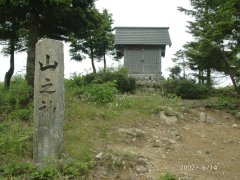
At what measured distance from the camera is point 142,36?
24.1 m

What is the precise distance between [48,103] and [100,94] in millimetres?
4582

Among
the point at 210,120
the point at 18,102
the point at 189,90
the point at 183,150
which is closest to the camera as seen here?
the point at 183,150

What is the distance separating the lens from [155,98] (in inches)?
548

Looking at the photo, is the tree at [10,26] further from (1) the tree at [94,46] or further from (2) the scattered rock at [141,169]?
(1) the tree at [94,46]

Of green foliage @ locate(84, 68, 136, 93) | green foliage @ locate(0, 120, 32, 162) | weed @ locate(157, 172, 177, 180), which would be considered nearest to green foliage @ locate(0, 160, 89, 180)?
green foliage @ locate(0, 120, 32, 162)

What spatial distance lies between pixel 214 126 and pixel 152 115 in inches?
78.5

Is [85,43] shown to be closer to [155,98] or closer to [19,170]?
[155,98]

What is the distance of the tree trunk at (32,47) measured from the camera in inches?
512

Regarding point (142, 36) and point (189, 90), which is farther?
point (142, 36)

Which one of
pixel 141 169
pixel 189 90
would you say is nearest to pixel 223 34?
pixel 189 90

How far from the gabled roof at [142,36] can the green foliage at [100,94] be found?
416 inches

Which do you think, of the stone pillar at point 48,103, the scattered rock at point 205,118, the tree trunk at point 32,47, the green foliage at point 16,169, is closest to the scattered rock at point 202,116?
the scattered rock at point 205,118

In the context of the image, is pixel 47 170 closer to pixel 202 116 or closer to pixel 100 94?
pixel 100 94

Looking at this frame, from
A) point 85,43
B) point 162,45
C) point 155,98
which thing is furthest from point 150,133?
point 85,43
